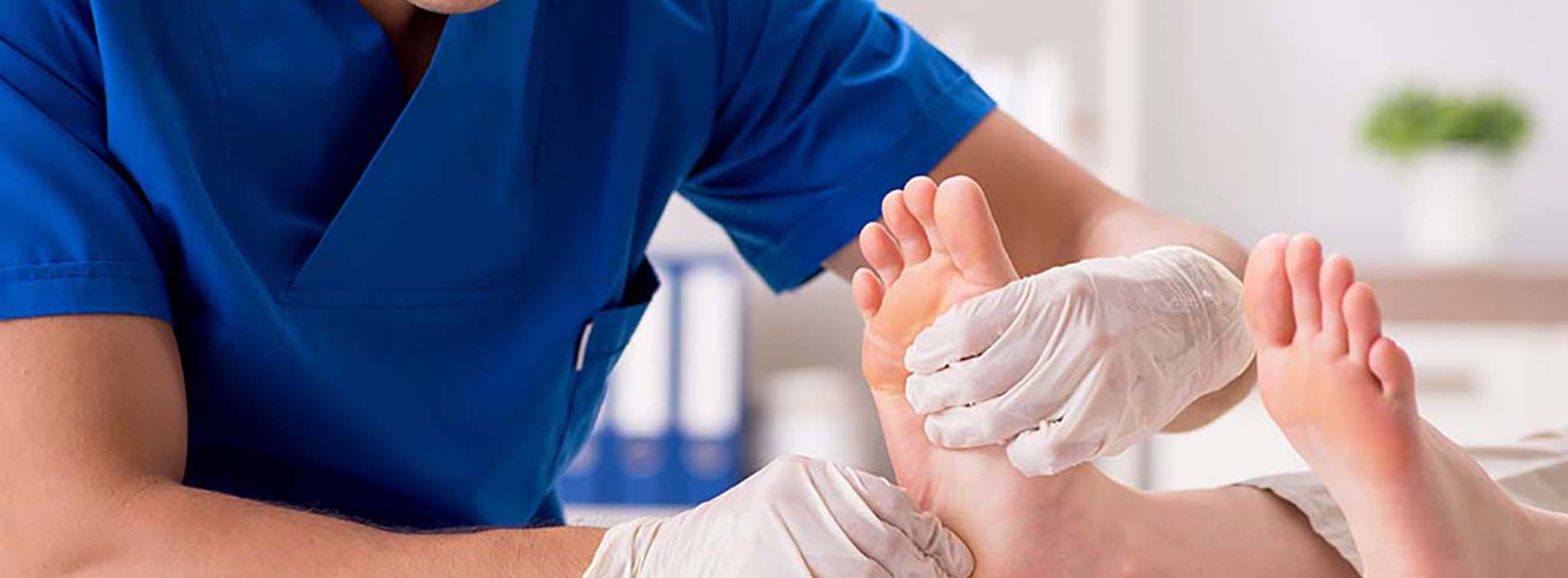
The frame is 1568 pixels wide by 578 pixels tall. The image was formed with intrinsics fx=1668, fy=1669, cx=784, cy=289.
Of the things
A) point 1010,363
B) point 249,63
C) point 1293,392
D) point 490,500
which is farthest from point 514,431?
point 1293,392

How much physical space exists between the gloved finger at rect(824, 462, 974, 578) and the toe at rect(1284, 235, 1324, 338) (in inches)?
8.4

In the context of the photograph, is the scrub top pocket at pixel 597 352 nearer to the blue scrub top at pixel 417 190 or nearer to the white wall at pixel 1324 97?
the blue scrub top at pixel 417 190

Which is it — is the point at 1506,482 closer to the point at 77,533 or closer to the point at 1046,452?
the point at 1046,452

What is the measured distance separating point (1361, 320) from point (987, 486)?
222mm

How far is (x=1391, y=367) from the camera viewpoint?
2.63ft

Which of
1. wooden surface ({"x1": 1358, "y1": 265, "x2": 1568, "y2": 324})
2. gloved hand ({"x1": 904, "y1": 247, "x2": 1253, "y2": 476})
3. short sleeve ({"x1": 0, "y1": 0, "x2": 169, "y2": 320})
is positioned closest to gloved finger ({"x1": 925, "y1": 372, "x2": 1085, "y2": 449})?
gloved hand ({"x1": 904, "y1": 247, "x2": 1253, "y2": 476})

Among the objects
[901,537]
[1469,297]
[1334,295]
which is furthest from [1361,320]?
[1469,297]

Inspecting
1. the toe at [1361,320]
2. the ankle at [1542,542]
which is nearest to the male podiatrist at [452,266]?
the toe at [1361,320]

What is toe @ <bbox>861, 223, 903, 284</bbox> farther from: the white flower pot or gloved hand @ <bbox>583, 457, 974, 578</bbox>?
the white flower pot

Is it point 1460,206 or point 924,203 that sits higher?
point 924,203

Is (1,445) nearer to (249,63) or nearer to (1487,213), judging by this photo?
(249,63)

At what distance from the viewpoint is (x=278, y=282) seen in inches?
41.2

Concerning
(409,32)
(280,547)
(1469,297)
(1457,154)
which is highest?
(409,32)

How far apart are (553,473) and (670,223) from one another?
1851 millimetres
